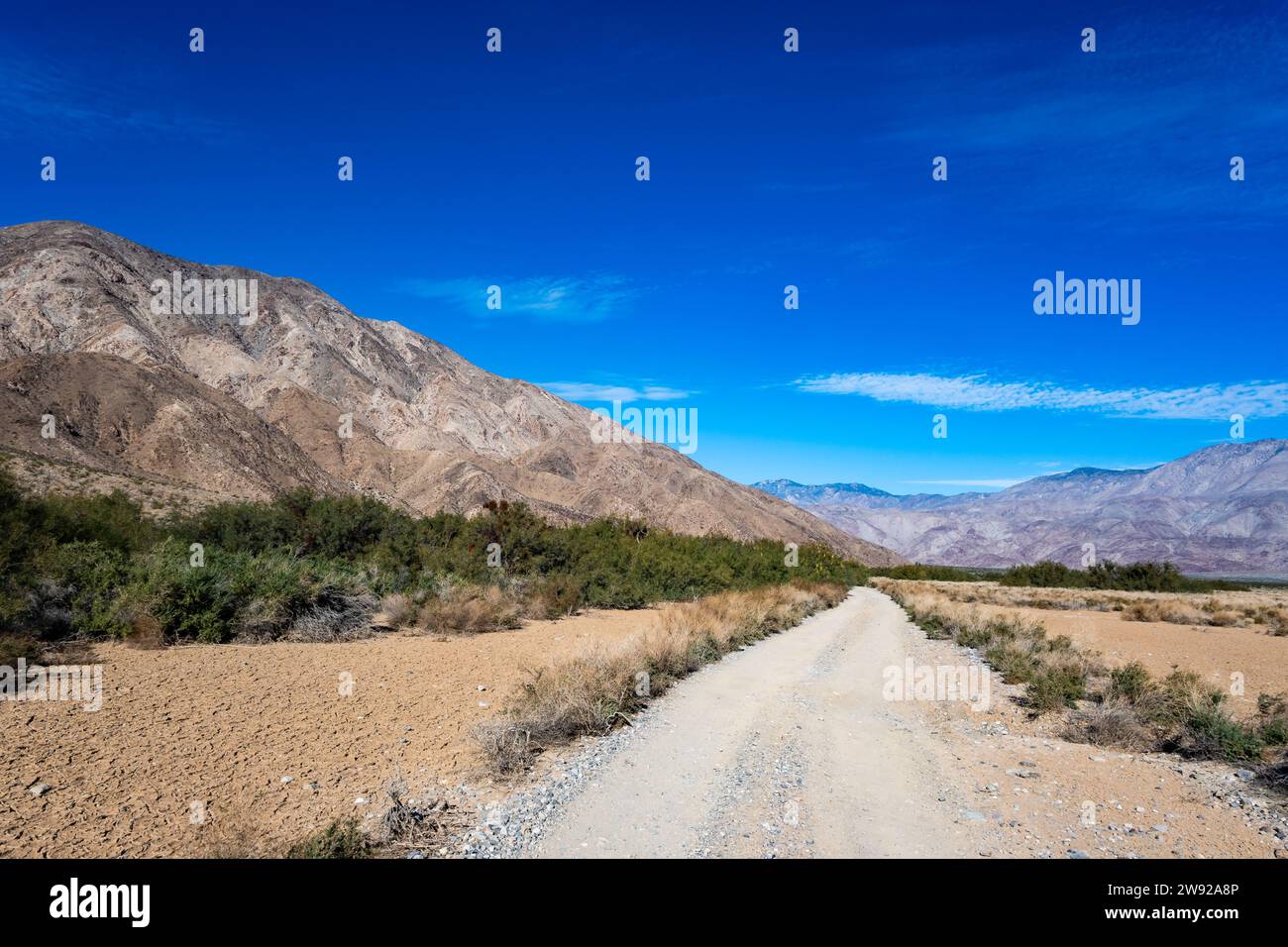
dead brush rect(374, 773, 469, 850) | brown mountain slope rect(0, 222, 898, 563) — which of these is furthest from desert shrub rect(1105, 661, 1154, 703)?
brown mountain slope rect(0, 222, 898, 563)

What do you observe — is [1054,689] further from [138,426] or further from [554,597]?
[138,426]

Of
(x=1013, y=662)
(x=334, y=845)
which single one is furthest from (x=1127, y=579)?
(x=334, y=845)

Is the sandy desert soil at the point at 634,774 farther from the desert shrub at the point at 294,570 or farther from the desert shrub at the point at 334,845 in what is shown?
the desert shrub at the point at 294,570

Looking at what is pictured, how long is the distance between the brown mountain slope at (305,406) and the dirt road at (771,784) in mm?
52494

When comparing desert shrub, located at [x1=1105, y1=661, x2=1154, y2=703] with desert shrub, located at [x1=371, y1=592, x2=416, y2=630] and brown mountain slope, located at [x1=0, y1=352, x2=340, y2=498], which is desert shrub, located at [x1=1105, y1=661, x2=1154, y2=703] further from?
brown mountain slope, located at [x1=0, y1=352, x2=340, y2=498]

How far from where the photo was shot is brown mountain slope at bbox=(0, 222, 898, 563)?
53906mm

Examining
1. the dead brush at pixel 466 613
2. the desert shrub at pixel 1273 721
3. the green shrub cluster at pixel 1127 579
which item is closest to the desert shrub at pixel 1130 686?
the desert shrub at pixel 1273 721

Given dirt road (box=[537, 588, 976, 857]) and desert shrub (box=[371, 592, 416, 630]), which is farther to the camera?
desert shrub (box=[371, 592, 416, 630])

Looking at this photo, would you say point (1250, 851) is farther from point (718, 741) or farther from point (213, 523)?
Result: point (213, 523)

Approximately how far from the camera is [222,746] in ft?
21.4

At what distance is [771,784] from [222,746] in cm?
531

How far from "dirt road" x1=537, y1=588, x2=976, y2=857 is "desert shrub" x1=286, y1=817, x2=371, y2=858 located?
4.12ft
